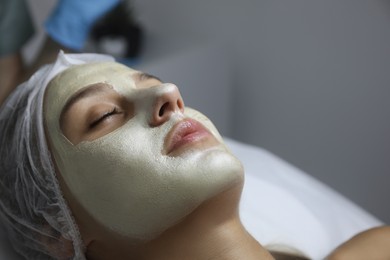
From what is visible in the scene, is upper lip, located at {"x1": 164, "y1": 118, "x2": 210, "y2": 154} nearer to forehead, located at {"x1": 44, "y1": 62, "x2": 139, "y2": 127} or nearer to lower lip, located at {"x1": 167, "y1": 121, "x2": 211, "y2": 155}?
lower lip, located at {"x1": 167, "y1": 121, "x2": 211, "y2": 155}

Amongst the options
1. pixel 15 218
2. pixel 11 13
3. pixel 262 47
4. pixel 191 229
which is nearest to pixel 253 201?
pixel 191 229

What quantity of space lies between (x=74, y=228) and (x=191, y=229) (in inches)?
8.6

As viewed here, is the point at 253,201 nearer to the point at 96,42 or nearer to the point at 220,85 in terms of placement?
the point at 220,85

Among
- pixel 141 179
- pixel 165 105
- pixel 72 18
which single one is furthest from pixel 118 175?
pixel 72 18

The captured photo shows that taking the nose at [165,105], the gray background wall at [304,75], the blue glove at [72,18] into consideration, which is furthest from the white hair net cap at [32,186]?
the gray background wall at [304,75]

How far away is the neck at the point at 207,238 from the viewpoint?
0.88 m

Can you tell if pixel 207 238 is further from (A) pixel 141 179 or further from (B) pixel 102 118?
(B) pixel 102 118

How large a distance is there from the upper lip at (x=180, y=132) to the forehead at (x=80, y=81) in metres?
0.14

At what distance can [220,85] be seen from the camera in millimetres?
2008

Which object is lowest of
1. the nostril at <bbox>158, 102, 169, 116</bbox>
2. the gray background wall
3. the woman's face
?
the gray background wall

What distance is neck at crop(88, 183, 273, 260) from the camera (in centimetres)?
88

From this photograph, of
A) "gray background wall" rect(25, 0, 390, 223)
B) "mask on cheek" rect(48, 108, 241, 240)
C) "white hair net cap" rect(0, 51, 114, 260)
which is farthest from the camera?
"gray background wall" rect(25, 0, 390, 223)

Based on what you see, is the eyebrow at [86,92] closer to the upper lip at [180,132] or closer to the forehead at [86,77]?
the forehead at [86,77]

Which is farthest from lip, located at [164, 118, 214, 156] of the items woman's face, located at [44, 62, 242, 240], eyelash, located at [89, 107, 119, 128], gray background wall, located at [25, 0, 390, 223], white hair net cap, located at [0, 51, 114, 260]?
gray background wall, located at [25, 0, 390, 223]
